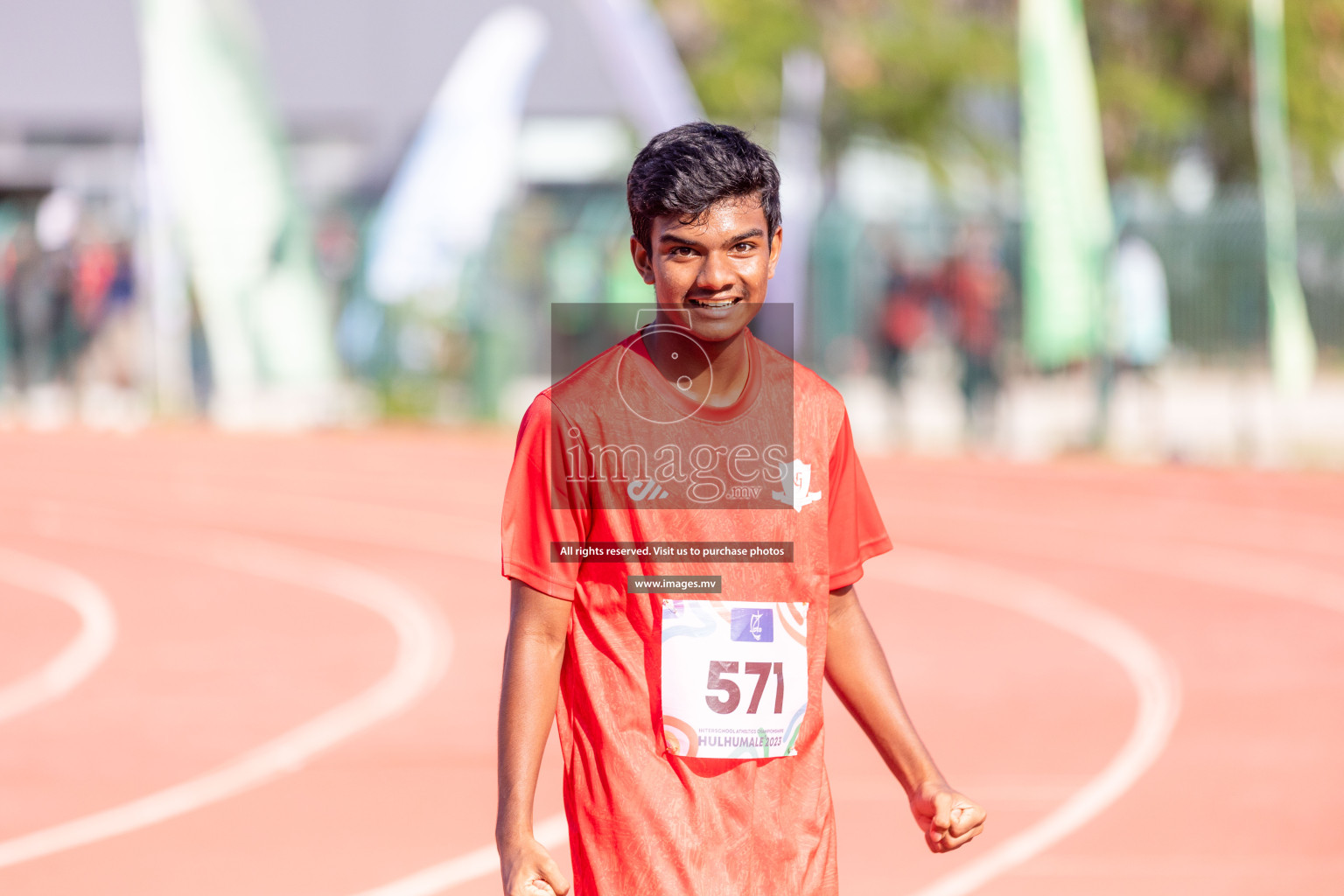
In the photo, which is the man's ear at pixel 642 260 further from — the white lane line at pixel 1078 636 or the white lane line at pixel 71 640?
the white lane line at pixel 71 640

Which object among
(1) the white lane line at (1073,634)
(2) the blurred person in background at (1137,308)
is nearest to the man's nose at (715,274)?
(1) the white lane line at (1073,634)

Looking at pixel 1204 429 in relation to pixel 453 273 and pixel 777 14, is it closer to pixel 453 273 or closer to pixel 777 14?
pixel 453 273

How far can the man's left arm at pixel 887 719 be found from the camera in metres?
2.59

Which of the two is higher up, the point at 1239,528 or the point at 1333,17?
the point at 1333,17

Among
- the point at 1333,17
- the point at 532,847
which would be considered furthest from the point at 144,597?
the point at 1333,17

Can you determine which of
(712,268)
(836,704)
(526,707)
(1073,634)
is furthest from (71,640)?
(712,268)

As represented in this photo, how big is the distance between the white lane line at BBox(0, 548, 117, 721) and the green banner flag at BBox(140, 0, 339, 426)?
27.8 feet

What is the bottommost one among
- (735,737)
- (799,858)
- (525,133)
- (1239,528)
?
(1239,528)

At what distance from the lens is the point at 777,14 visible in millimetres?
30844

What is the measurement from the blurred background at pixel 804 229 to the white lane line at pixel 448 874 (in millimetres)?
12161

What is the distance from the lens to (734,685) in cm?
239

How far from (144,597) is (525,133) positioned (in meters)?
26.5

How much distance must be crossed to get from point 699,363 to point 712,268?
0.13 meters

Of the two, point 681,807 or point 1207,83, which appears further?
point 1207,83
